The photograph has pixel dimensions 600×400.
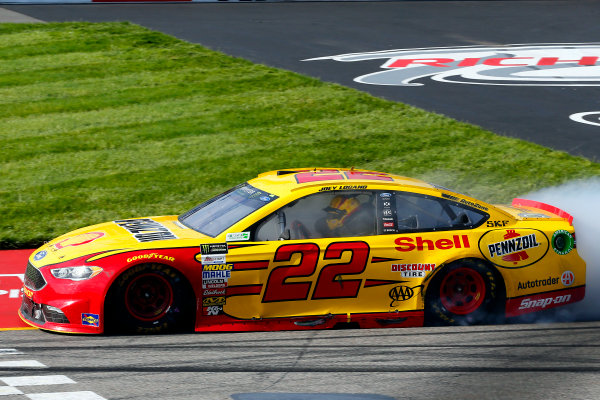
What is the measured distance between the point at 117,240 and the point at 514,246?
353 centimetres

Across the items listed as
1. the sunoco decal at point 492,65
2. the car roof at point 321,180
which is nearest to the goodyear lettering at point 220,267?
the car roof at point 321,180

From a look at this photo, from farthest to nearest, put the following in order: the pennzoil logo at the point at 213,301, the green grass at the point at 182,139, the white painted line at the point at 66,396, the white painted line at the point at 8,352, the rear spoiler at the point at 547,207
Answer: the green grass at the point at 182,139 → the rear spoiler at the point at 547,207 → the pennzoil logo at the point at 213,301 → the white painted line at the point at 8,352 → the white painted line at the point at 66,396

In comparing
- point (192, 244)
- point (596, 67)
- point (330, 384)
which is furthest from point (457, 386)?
point (596, 67)

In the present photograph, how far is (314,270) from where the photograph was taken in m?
7.62

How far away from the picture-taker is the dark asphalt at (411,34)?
54.0ft

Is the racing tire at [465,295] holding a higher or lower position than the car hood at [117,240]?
lower

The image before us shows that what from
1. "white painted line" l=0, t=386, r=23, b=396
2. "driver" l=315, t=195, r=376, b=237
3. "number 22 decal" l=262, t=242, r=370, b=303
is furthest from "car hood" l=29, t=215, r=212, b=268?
"white painted line" l=0, t=386, r=23, b=396

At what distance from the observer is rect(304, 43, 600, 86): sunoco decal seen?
19.3 m

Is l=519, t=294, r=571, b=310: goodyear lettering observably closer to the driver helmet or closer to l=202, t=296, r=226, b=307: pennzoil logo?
the driver helmet

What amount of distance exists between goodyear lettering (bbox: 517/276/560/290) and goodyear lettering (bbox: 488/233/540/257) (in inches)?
12.2

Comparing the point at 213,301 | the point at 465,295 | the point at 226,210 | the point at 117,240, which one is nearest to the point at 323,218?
the point at 226,210

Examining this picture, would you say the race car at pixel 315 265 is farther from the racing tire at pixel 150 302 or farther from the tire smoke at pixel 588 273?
the tire smoke at pixel 588 273

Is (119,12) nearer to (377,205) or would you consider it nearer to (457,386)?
(377,205)

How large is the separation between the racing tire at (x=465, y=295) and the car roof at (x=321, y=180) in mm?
837
